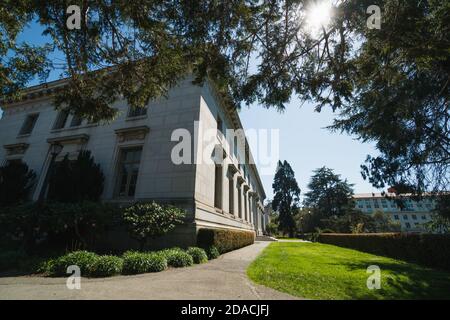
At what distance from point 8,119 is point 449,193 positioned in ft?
105

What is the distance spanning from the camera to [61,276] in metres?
5.52

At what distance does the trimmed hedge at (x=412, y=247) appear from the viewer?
9.11m

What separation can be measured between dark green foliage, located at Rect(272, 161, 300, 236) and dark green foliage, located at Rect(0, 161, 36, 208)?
141 ft

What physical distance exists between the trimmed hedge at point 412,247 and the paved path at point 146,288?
981 cm

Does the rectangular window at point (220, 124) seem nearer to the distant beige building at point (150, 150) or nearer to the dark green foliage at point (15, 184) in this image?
the distant beige building at point (150, 150)

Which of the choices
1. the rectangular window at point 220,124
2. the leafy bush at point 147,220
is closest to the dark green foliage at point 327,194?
the rectangular window at point 220,124

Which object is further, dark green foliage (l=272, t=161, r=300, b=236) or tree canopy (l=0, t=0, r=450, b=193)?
dark green foliage (l=272, t=161, r=300, b=236)

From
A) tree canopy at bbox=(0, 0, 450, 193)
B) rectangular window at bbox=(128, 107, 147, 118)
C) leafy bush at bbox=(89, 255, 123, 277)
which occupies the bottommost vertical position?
leafy bush at bbox=(89, 255, 123, 277)

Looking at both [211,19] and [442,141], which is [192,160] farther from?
[442,141]

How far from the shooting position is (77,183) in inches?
443

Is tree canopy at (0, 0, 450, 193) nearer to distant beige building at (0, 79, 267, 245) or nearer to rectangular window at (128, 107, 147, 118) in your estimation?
distant beige building at (0, 79, 267, 245)

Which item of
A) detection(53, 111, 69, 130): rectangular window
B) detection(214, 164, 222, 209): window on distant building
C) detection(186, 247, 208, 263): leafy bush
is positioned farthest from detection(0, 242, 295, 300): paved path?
detection(53, 111, 69, 130): rectangular window

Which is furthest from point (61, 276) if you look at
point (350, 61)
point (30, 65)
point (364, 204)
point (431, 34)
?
point (364, 204)

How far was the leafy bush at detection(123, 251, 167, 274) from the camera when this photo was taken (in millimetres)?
5809
